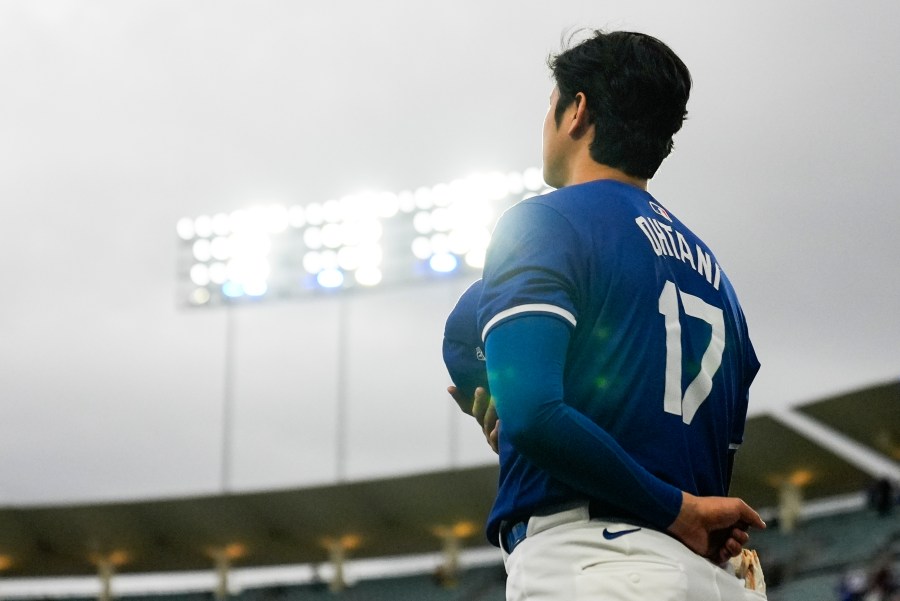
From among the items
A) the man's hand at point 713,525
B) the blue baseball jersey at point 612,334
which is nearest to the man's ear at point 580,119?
the blue baseball jersey at point 612,334

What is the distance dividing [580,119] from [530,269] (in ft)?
1.42

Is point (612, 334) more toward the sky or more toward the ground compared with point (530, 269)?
more toward the ground

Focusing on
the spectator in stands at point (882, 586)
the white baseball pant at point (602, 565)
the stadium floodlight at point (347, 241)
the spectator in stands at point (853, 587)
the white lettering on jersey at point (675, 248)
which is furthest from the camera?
the stadium floodlight at point (347, 241)

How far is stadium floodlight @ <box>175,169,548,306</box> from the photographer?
80.5 feet

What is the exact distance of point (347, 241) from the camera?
25.6m

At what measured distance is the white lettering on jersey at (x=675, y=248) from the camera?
77.6 inches

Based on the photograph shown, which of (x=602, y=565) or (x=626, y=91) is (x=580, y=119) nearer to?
(x=626, y=91)

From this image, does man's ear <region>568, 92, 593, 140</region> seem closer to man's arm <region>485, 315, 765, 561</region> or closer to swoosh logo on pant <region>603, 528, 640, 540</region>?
man's arm <region>485, 315, 765, 561</region>

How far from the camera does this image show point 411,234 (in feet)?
82.9

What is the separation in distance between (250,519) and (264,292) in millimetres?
5888

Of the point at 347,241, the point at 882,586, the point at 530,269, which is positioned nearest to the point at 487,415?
the point at 530,269

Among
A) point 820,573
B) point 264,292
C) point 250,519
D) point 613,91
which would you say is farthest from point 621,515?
point 250,519

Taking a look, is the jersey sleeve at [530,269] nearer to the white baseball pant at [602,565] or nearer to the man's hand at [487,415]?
the man's hand at [487,415]

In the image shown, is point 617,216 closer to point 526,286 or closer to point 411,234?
point 526,286
